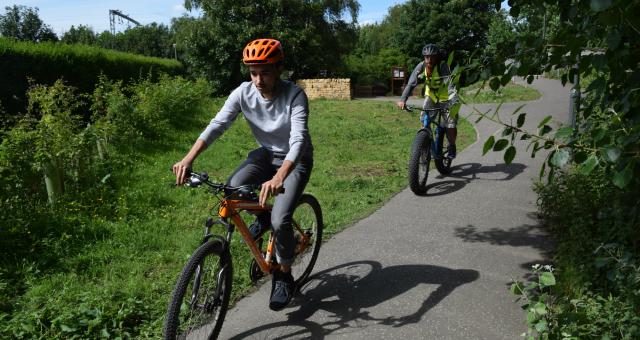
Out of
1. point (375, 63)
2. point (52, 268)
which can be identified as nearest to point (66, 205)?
point (52, 268)

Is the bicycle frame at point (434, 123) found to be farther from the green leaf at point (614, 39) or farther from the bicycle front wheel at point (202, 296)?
the green leaf at point (614, 39)

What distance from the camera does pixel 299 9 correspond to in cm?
2959

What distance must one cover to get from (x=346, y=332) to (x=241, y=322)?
2.58ft

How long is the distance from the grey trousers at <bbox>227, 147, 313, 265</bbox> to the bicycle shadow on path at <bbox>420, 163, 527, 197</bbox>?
3655 millimetres

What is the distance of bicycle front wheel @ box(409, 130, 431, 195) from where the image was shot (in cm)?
670

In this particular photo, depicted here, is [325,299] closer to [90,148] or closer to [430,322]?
[430,322]

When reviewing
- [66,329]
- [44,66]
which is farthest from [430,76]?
[44,66]

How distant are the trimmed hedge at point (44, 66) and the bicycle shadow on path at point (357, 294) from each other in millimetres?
8952

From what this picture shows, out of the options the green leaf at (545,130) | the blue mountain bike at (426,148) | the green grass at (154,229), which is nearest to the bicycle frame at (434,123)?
the blue mountain bike at (426,148)

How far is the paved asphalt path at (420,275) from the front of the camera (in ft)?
11.8

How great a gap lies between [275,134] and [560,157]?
2.07 meters

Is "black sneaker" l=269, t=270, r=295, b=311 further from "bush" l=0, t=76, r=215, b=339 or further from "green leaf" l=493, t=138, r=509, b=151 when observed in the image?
"green leaf" l=493, t=138, r=509, b=151

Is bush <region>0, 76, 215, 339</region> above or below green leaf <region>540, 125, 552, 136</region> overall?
below

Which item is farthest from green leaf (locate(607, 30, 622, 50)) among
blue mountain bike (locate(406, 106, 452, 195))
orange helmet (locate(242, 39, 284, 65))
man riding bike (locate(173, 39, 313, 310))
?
blue mountain bike (locate(406, 106, 452, 195))
